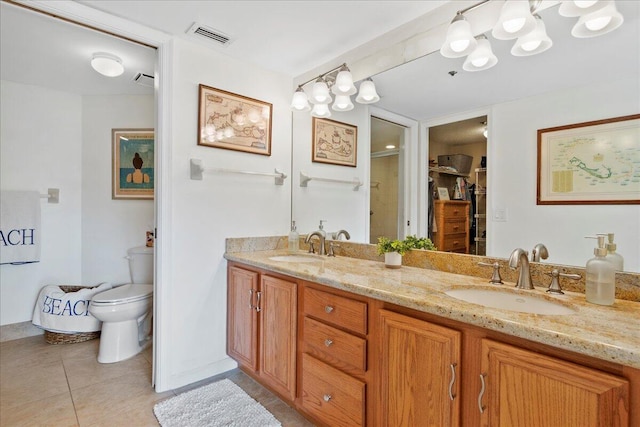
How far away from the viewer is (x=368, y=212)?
7.00 feet

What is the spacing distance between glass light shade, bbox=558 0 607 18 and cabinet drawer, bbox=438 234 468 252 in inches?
39.2

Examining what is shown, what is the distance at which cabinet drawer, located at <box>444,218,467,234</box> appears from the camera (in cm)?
162

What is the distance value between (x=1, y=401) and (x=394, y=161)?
105 inches

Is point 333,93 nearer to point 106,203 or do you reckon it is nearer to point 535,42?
point 535,42

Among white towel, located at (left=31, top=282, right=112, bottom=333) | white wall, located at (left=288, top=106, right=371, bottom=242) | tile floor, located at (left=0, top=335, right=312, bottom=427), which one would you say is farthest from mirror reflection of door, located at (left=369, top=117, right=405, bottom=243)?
white towel, located at (left=31, top=282, right=112, bottom=333)

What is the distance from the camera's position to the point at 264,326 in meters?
1.88

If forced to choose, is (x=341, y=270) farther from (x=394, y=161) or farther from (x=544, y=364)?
(x=544, y=364)

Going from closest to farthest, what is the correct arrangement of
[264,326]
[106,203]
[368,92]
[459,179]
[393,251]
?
1. [459,179]
2. [393,251]
3. [264,326]
4. [368,92]
5. [106,203]

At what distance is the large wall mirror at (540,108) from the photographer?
1170 millimetres

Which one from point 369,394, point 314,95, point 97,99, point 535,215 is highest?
point 97,99

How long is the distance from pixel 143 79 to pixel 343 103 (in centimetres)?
175

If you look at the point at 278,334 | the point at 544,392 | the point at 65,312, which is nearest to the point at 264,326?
the point at 278,334

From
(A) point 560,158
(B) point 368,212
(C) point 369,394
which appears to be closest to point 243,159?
(B) point 368,212

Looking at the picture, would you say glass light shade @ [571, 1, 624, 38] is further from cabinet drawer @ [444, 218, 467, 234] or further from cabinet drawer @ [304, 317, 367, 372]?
cabinet drawer @ [304, 317, 367, 372]
